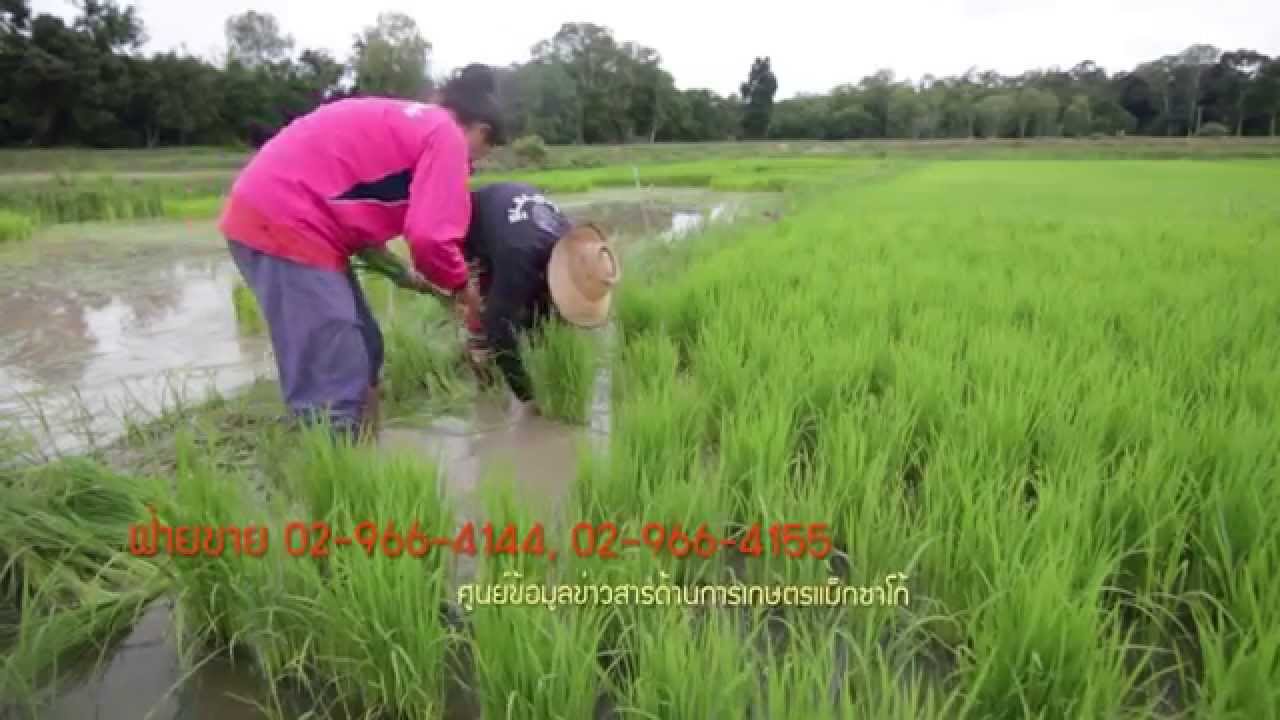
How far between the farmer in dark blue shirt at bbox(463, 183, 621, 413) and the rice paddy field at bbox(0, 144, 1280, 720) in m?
0.19

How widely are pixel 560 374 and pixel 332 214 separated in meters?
0.88

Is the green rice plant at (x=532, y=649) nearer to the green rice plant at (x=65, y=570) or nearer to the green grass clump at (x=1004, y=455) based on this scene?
the green grass clump at (x=1004, y=455)

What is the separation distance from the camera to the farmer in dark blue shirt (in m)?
2.31

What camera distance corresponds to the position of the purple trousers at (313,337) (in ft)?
6.53

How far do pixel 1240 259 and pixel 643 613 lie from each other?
4.49m

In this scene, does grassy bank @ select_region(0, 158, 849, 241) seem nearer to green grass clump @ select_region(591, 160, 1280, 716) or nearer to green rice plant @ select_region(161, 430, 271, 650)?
green grass clump @ select_region(591, 160, 1280, 716)

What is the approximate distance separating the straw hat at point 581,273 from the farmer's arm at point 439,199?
389 mm

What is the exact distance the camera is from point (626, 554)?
50.1 inches

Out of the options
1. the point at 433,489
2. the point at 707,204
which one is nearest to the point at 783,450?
the point at 433,489

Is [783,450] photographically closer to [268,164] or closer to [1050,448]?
[1050,448]

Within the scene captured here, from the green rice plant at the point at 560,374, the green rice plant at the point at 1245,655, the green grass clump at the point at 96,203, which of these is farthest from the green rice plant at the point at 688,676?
the green grass clump at the point at 96,203

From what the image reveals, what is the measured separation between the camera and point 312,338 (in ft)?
6.53

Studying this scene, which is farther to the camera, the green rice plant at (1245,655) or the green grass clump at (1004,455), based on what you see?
the green grass clump at (1004,455)

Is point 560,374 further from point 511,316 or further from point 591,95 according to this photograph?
point 591,95
